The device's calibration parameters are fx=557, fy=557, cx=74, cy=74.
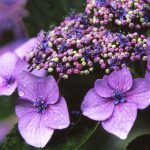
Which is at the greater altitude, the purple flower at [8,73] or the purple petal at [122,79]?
the purple flower at [8,73]

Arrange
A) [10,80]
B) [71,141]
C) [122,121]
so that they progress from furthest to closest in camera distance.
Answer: [10,80]
[71,141]
[122,121]

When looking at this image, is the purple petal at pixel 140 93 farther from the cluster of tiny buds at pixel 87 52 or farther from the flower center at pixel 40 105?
the flower center at pixel 40 105

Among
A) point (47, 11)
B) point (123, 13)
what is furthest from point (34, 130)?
point (47, 11)

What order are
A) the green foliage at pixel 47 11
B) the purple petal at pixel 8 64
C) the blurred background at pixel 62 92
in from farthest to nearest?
the green foliage at pixel 47 11, the purple petal at pixel 8 64, the blurred background at pixel 62 92

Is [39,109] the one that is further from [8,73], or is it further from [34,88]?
[8,73]

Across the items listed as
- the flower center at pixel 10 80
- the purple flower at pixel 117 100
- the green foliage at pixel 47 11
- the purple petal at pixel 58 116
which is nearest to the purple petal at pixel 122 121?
the purple flower at pixel 117 100

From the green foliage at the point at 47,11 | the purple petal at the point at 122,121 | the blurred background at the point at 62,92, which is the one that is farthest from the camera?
the green foliage at the point at 47,11

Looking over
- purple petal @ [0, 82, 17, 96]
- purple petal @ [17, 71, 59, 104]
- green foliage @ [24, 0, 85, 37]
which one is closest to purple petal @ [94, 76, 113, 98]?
purple petal @ [17, 71, 59, 104]
